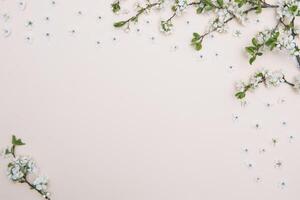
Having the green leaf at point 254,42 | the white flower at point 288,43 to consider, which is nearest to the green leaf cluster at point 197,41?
the green leaf at point 254,42

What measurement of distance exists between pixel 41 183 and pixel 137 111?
48 cm

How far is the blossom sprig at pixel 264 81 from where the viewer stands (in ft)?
5.94

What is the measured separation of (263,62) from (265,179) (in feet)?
1.63

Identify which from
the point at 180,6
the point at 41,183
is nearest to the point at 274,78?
the point at 180,6

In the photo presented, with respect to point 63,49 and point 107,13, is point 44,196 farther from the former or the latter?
point 107,13

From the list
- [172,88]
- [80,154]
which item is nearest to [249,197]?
[172,88]

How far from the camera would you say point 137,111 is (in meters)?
1.79

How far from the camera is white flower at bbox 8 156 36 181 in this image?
1.70 m

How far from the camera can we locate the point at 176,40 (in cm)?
183

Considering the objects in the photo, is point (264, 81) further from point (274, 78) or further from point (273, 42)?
point (273, 42)

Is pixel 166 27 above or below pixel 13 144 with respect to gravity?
above

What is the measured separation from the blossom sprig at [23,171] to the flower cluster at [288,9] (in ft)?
3.95

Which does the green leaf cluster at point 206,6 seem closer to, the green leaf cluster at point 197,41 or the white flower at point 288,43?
the green leaf cluster at point 197,41

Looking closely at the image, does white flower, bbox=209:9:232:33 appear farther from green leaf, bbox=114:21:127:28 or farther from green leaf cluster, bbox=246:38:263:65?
green leaf, bbox=114:21:127:28
